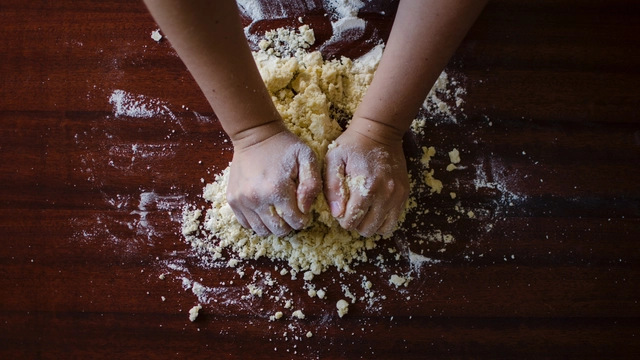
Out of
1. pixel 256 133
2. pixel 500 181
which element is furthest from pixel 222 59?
pixel 500 181

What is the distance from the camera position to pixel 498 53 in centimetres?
78

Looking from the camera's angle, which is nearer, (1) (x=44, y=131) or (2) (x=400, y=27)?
(2) (x=400, y=27)

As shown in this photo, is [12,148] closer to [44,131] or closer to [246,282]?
[44,131]

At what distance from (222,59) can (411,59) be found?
0.25 metres

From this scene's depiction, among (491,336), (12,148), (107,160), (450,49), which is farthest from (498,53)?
(12,148)

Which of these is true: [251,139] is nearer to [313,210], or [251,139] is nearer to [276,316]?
[313,210]

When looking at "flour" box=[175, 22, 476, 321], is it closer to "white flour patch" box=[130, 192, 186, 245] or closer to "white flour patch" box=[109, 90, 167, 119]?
"white flour patch" box=[130, 192, 186, 245]

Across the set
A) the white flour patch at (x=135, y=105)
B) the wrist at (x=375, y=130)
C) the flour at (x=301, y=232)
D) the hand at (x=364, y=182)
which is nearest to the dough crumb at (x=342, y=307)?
the flour at (x=301, y=232)

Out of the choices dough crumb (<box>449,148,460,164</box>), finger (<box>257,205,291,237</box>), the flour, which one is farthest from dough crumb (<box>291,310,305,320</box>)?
dough crumb (<box>449,148,460,164</box>)

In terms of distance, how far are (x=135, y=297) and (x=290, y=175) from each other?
0.98 ft

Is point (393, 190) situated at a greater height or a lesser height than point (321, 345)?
greater

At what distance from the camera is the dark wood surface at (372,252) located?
682 mm

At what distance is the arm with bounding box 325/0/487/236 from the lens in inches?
23.3

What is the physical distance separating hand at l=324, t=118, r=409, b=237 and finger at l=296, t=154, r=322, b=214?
0.02 metres
